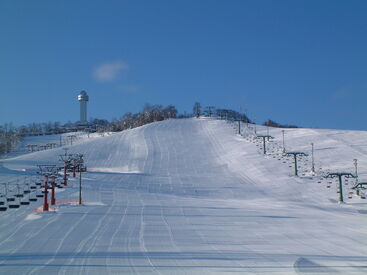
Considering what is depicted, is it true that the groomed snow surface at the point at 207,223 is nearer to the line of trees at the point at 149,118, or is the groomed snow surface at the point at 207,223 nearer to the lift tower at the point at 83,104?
the line of trees at the point at 149,118

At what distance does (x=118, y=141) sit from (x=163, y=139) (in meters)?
6.37

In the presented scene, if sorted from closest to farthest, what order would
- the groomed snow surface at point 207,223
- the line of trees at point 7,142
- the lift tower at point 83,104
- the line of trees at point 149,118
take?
the groomed snow surface at point 207,223
the line of trees at point 7,142
the line of trees at point 149,118
the lift tower at point 83,104

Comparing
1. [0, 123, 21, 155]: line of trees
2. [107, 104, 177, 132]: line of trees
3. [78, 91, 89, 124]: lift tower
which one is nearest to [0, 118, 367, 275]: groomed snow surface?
[0, 123, 21, 155]: line of trees

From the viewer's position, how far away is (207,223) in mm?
14648

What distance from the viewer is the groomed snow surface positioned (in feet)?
28.4

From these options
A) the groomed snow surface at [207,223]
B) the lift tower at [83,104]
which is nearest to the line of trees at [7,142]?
the lift tower at [83,104]

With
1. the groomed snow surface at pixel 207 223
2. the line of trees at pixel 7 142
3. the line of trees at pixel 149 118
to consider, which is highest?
the line of trees at pixel 149 118

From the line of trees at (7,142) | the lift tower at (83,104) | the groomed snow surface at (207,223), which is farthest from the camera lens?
the lift tower at (83,104)

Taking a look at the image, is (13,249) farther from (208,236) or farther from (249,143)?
(249,143)

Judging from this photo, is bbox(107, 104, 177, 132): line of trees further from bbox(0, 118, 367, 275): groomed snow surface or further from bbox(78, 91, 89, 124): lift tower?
bbox(0, 118, 367, 275): groomed snow surface

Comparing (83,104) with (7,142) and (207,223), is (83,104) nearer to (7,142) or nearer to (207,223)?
(7,142)

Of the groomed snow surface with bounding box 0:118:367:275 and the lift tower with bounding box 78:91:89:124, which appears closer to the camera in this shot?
the groomed snow surface with bounding box 0:118:367:275

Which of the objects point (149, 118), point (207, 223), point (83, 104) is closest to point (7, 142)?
point (149, 118)

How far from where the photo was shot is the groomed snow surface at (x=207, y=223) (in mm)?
8648
